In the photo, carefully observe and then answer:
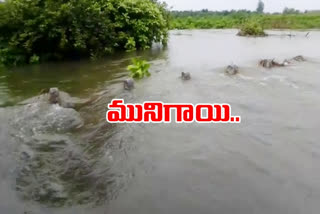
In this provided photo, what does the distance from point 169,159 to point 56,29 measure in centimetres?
1145

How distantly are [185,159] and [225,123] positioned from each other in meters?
2.39

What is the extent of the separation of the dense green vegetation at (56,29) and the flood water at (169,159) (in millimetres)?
5208

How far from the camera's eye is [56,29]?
51.2 feet

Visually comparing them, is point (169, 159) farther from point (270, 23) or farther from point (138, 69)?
point (270, 23)

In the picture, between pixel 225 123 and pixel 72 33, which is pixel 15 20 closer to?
pixel 72 33

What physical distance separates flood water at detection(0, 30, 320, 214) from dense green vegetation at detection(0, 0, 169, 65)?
5208 millimetres

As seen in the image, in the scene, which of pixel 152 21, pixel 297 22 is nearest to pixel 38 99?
pixel 152 21

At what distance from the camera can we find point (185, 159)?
21.0 feet

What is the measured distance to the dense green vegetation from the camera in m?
15.6

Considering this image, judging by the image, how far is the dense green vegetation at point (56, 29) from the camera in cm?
1555
